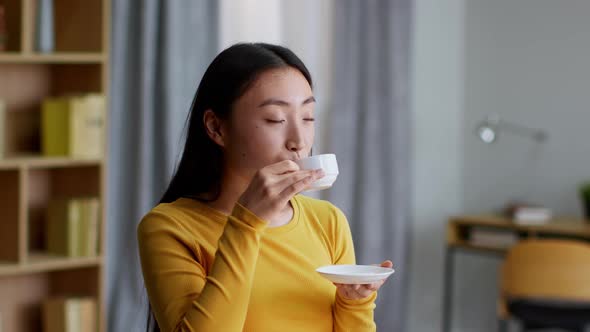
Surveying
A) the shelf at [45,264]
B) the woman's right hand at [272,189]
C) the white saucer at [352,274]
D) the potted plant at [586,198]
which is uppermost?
the woman's right hand at [272,189]

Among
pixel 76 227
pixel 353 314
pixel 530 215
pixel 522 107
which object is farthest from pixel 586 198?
pixel 353 314

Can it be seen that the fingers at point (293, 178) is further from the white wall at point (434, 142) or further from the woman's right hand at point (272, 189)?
the white wall at point (434, 142)

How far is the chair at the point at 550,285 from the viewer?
379cm

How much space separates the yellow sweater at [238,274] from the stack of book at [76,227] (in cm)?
188

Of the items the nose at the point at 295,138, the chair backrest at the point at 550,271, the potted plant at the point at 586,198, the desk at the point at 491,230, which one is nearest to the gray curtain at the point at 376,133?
the desk at the point at 491,230

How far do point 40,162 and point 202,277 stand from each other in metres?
1.93

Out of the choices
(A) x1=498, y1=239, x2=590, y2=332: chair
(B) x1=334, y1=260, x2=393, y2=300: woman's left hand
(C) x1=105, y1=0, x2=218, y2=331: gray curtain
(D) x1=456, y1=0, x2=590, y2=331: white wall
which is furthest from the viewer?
(D) x1=456, y1=0, x2=590, y2=331: white wall

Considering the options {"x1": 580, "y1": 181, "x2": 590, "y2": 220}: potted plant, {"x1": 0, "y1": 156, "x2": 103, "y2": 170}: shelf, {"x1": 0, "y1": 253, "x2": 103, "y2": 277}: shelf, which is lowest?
{"x1": 0, "y1": 253, "x2": 103, "y2": 277}: shelf

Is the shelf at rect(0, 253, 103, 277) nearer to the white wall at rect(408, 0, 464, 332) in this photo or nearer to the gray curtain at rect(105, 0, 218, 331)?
the gray curtain at rect(105, 0, 218, 331)

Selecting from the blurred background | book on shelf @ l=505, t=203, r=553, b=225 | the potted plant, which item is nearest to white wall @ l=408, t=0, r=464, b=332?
the blurred background

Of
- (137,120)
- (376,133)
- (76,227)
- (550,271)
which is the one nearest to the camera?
(76,227)

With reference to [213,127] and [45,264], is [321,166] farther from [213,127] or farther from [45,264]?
[45,264]

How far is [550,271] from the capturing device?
3887 mm

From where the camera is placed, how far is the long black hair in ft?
4.42
